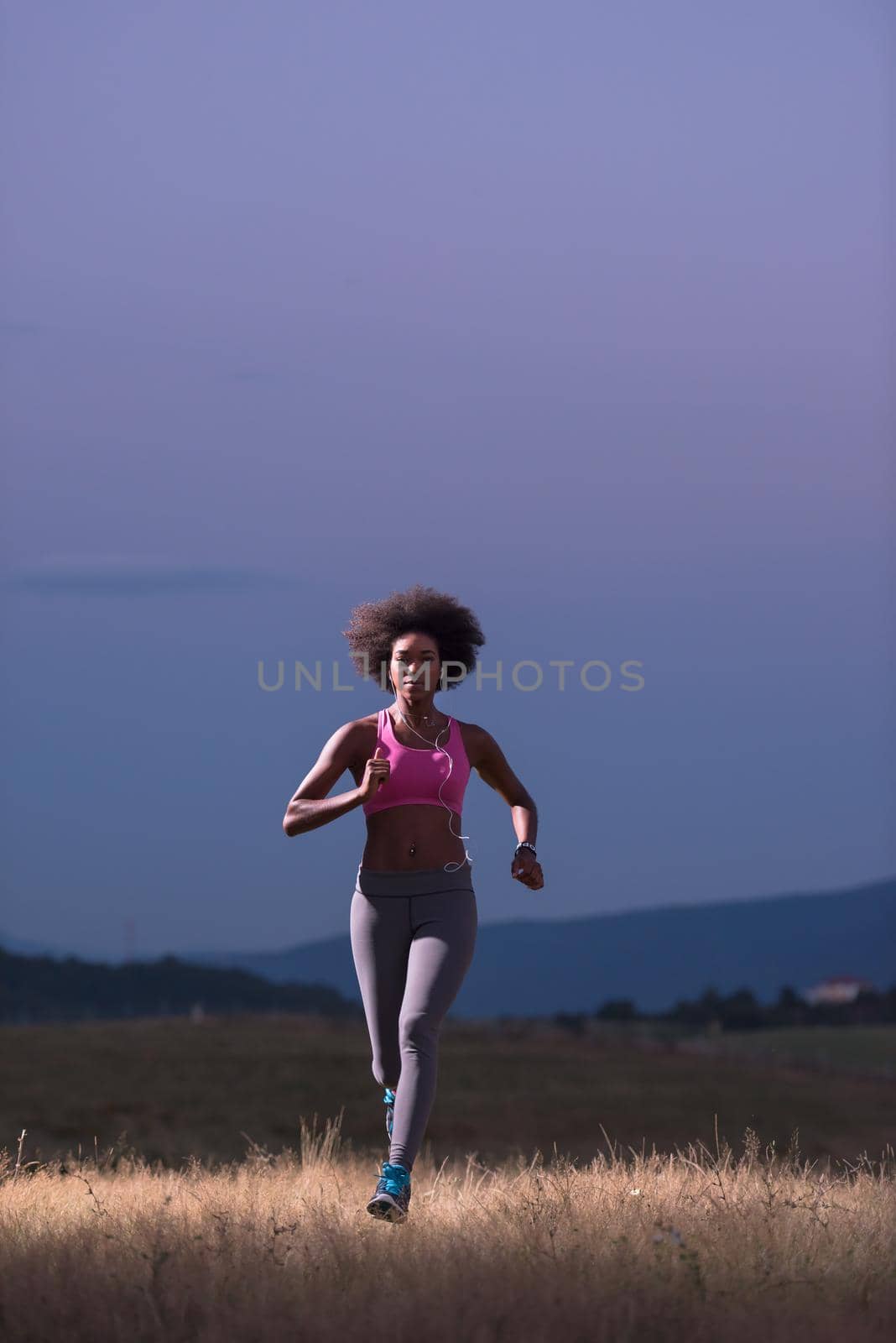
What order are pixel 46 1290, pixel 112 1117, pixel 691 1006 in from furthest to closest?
pixel 691 1006 → pixel 112 1117 → pixel 46 1290

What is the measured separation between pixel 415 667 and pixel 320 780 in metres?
0.73

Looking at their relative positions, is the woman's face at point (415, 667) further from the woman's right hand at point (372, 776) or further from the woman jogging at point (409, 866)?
the woman's right hand at point (372, 776)

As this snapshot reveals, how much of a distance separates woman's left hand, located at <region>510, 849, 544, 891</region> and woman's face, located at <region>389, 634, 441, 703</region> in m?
0.92

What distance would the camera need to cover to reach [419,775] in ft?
29.1

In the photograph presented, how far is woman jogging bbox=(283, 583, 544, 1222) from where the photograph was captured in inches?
336

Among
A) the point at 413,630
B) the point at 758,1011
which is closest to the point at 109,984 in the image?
the point at 758,1011

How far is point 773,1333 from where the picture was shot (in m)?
6.37

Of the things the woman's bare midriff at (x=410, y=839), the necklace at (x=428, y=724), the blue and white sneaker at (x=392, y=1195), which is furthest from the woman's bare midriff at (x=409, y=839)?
the blue and white sneaker at (x=392, y=1195)

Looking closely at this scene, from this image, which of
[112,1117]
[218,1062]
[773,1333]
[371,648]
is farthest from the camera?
[218,1062]

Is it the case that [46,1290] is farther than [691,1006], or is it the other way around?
[691,1006]

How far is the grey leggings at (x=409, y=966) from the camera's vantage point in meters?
8.52

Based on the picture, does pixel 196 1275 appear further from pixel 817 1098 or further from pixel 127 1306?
pixel 817 1098

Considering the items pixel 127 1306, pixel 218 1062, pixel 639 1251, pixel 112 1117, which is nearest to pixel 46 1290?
pixel 127 1306

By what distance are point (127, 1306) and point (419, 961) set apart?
7.76 feet
